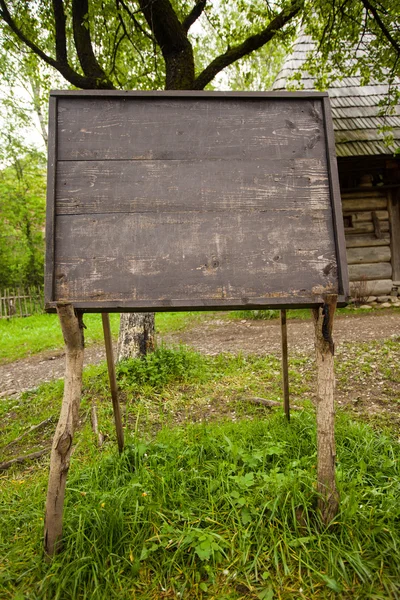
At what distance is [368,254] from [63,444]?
8.30 m

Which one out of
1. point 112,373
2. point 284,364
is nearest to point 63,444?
point 112,373

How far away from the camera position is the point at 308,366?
4.53 meters

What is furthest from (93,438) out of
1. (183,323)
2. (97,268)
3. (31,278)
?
(31,278)

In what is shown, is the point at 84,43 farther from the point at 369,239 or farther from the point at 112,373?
the point at 369,239

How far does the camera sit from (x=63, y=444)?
171cm

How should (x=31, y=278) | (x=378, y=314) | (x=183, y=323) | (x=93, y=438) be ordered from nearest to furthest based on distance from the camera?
(x=93, y=438) < (x=378, y=314) < (x=183, y=323) < (x=31, y=278)

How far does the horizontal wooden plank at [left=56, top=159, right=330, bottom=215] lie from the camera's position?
67.7 inches

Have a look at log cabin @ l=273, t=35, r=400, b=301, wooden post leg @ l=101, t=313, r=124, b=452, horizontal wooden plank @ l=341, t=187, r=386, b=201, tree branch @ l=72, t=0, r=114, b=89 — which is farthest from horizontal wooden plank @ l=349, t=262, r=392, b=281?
wooden post leg @ l=101, t=313, r=124, b=452

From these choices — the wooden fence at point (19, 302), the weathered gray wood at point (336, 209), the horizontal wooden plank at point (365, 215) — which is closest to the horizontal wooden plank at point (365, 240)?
the horizontal wooden plank at point (365, 215)

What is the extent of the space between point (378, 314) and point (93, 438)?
250 inches

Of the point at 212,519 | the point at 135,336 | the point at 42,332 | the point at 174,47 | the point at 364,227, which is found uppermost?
the point at 174,47

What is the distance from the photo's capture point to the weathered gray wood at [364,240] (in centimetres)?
850

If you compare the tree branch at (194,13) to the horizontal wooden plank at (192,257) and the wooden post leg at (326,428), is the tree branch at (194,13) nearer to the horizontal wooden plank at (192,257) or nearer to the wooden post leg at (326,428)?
the horizontal wooden plank at (192,257)

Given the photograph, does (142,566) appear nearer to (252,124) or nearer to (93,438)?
(93,438)
